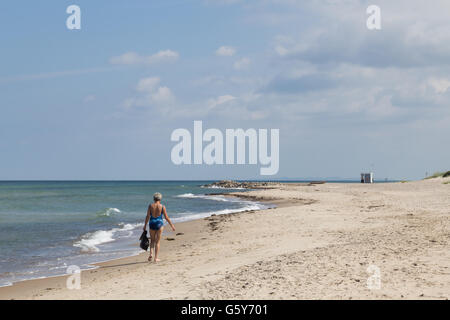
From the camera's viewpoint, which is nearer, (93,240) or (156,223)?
(156,223)

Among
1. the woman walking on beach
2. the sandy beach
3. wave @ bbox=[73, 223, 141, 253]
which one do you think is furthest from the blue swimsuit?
wave @ bbox=[73, 223, 141, 253]

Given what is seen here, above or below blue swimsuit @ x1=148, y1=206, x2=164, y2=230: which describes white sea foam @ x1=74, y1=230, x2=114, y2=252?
below

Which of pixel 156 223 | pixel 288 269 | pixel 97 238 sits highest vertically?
pixel 156 223

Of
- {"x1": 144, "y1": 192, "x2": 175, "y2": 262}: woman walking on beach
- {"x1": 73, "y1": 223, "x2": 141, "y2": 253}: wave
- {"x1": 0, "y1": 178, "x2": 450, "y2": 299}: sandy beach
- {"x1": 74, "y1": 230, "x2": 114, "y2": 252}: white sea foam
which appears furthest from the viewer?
{"x1": 73, "y1": 223, "x2": 141, "y2": 253}: wave

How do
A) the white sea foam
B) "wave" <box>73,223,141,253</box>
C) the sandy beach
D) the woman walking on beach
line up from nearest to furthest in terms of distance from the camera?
1. the sandy beach
2. the woman walking on beach
3. the white sea foam
4. "wave" <box>73,223,141,253</box>

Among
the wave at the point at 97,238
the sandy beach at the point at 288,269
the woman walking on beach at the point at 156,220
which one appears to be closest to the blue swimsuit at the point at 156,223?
the woman walking on beach at the point at 156,220

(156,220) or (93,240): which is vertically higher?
(156,220)

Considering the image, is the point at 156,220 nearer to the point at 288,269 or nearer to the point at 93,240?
the point at 288,269

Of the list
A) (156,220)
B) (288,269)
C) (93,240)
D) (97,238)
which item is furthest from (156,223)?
(97,238)

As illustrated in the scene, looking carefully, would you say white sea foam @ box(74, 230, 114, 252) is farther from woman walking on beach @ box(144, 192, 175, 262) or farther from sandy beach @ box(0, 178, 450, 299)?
woman walking on beach @ box(144, 192, 175, 262)

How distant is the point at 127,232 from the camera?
870 inches

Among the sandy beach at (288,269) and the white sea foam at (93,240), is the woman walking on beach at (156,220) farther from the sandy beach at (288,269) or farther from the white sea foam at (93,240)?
the white sea foam at (93,240)
